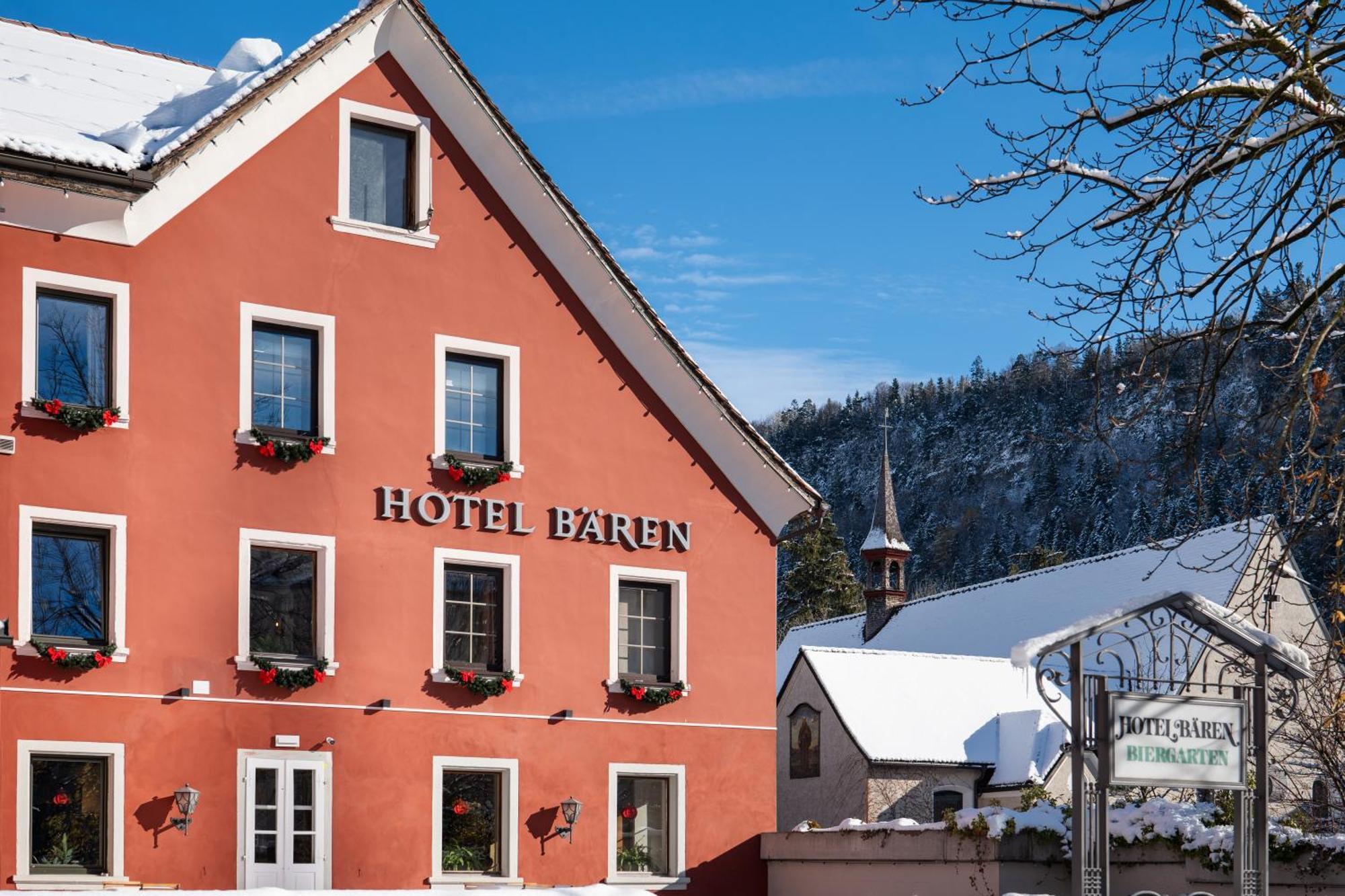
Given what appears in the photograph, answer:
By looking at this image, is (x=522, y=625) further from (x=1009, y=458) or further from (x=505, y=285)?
(x=1009, y=458)

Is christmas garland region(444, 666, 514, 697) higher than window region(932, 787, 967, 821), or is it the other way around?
christmas garland region(444, 666, 514, 697)

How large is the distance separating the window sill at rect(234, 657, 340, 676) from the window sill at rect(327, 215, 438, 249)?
579 centimetres

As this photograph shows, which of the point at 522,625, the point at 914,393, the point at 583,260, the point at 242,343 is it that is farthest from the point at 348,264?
the point at 914,393

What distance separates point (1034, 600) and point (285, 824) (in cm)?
3092

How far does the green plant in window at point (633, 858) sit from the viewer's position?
79.5ft

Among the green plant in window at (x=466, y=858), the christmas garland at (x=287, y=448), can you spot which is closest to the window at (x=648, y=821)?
the green plant in window at (x=466, y=858)

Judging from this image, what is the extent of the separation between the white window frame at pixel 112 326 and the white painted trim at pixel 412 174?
3.21 metres

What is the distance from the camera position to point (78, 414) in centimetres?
2039

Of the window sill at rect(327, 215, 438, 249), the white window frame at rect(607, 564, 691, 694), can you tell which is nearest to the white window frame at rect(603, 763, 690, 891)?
the white window frame at rect(607, 564, 691, 694)

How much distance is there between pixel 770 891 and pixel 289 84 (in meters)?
13.5

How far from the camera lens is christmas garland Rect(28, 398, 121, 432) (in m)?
20.2

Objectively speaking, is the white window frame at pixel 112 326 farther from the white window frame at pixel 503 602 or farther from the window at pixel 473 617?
the window at pixel 473 617

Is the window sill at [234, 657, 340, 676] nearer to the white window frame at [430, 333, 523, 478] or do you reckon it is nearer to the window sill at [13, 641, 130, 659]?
the window sill at [13, 641, 130, 659]

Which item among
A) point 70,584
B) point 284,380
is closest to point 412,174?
point 284,380
